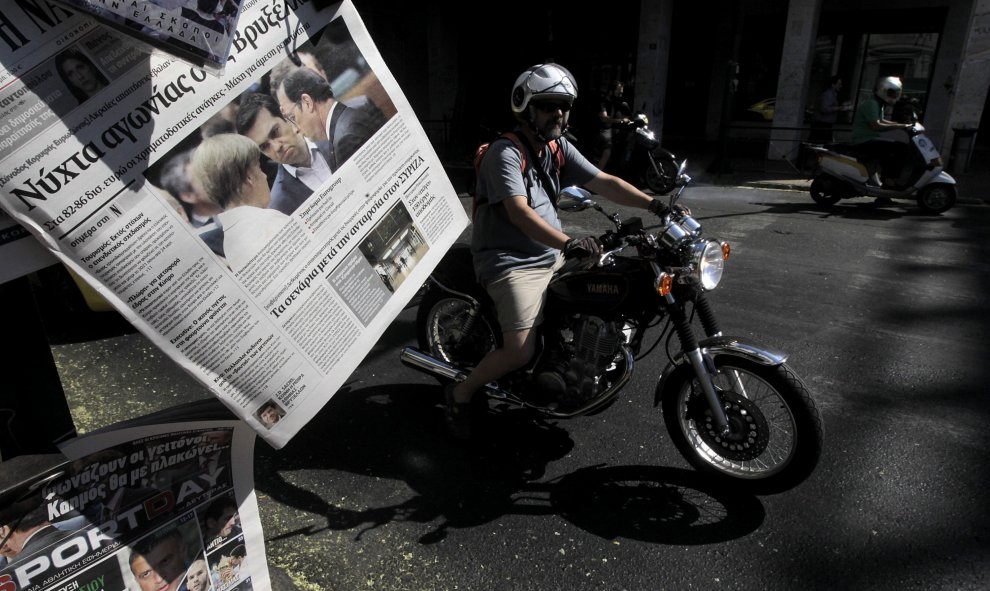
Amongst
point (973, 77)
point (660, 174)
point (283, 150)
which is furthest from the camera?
point (973, 77)

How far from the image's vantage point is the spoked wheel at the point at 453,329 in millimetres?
3462

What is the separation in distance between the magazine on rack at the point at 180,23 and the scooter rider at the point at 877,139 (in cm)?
933

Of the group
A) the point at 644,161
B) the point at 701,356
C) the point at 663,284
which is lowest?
the point at 644,161

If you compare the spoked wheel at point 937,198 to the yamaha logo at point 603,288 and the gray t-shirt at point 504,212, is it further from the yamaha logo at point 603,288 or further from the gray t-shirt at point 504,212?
the yamaha logo at point 603,288

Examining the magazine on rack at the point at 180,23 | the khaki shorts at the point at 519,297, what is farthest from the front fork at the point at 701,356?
the magazine on rack at the point at 180,23

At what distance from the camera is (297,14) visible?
60.4 inches

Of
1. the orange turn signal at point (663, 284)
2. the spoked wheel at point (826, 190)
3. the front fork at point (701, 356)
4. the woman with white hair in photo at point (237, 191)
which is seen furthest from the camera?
the spoked wheel at point (826, 190)

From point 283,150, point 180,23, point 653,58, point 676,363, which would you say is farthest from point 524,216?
point 653,58

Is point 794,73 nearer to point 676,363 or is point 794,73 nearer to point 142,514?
point 676,363

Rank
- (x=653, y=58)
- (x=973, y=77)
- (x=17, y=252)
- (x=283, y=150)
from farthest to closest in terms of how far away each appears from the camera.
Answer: (x=653, y=58)
(x=973, y=77)
(x=283, y=150)
(x=17, y=252)

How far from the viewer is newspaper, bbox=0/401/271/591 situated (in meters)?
1.41

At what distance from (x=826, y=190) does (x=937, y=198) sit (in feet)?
4.39

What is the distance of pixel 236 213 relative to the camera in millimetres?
1385

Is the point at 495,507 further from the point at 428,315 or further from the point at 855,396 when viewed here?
the point at 855,396
